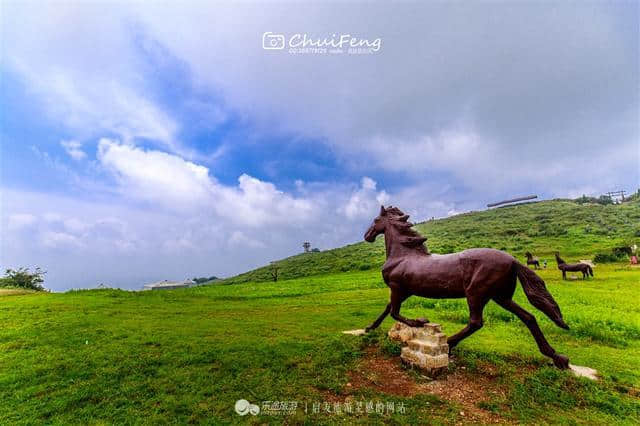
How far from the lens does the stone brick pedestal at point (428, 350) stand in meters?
5.78

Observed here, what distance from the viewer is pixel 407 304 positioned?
1397 cm

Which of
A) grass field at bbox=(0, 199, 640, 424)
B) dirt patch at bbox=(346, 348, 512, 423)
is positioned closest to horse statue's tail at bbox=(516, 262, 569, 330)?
grass field at bbox=(0, 199, 640, 424)

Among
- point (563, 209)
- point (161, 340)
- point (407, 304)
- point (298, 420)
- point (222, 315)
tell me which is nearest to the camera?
point (298, 420)

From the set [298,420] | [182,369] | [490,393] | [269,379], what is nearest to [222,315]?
[182,369]

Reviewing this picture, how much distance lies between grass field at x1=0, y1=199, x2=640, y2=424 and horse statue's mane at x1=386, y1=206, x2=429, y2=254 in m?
2.44

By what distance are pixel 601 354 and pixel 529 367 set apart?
2428 millimetres

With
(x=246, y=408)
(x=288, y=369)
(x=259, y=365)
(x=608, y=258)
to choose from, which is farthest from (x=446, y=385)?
(x=608, y=258)

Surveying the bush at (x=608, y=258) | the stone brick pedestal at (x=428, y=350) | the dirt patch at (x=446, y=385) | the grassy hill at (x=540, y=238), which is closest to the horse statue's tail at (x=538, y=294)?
the dirt patch at (x=446, y=385)

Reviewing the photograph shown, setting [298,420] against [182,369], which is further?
[182,369]

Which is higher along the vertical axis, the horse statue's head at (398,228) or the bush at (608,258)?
the horse statue's head at (398,228)

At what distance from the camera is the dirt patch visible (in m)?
4.73

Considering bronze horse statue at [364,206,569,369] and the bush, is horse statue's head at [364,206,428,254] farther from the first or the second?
the bush

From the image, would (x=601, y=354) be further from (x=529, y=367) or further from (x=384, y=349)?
(x=384, y=349)

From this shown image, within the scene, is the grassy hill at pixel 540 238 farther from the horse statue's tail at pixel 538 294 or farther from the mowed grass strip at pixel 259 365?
the horse statue's tail at pixel 538 294
